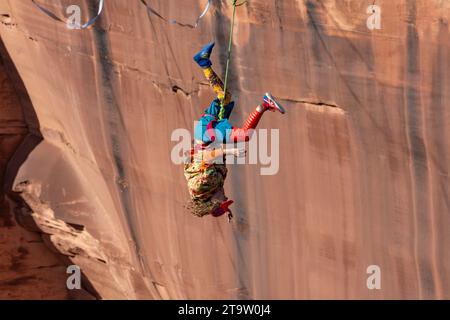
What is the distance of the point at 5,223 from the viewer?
13102mm

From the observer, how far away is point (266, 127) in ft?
29.5

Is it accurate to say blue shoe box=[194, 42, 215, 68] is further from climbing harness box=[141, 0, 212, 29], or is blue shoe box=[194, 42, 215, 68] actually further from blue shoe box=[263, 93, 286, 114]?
climbing harness box=[141, 0, 212, 29]

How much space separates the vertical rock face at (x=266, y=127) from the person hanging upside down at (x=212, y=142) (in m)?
1.04

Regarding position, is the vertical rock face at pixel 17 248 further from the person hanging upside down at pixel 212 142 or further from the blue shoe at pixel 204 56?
the blue shoe at pixel 204 56

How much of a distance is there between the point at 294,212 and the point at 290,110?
97 cm

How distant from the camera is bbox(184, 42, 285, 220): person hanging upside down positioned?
7211 mm

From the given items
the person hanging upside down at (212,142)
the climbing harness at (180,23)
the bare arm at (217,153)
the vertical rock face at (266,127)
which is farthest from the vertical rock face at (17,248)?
the bare arm at (217,153)

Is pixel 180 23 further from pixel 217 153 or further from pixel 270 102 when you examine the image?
pixel 270 102

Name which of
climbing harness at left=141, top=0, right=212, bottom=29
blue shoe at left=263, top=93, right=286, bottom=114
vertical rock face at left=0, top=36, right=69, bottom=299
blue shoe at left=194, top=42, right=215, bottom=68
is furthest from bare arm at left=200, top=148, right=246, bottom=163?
vertical rock face at left=0, top=36, right=69, bottom=299

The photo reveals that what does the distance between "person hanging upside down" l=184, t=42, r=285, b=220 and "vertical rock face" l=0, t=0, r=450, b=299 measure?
1038mm

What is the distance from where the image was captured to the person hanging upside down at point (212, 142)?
7.21m

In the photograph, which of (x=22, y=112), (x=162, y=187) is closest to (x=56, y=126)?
(x=22, y=112)

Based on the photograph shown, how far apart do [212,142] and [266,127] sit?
1704 mm

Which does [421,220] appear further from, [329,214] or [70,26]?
[70,26]
